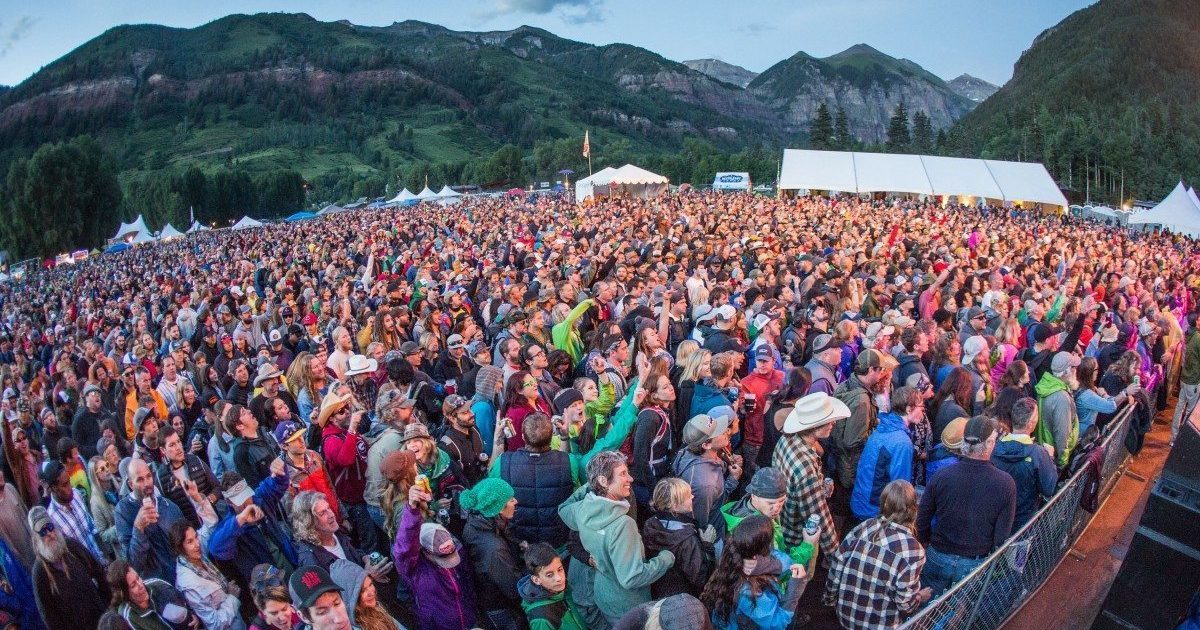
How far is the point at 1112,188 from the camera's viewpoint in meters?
52.0

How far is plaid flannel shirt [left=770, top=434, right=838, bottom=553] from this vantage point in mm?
3150

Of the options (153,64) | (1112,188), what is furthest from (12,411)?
(153,64)

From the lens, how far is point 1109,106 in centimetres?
8362

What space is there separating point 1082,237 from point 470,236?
14.8 meters

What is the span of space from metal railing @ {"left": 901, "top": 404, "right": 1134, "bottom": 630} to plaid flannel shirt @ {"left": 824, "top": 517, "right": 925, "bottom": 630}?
101 millimetres

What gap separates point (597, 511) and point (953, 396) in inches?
106

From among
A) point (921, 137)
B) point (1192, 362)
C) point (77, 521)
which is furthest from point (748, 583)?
point (921, 137)

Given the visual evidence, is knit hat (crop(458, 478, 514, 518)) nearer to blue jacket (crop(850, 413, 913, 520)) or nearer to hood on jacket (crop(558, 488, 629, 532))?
hood on jacket (crop(558, 488, 629, 532))

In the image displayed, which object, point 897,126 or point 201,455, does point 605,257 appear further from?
point 897,126

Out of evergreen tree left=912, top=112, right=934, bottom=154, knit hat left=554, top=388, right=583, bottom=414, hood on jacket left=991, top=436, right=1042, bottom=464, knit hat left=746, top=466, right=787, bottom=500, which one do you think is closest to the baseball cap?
knit hat left=746, top=466, right=787, bottom=500

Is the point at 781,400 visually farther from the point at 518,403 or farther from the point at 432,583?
the point at 432,583

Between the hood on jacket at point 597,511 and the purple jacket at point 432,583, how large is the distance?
600 mm

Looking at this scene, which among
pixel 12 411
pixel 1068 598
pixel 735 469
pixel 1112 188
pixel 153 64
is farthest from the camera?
pixel 153 64

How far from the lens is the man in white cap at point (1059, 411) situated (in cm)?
404
